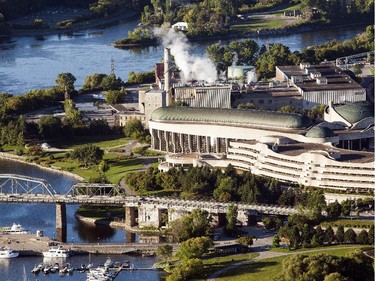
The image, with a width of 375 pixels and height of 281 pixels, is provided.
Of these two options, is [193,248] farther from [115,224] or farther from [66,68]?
[66,68]

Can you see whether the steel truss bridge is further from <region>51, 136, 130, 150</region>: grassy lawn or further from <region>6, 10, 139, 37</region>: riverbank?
<region>6, 10, 139, 37</region>: riverbank

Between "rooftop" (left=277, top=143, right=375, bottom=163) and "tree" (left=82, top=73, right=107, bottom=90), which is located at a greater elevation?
"rooftop" (left=277, top=143, right=375, bottom=163)

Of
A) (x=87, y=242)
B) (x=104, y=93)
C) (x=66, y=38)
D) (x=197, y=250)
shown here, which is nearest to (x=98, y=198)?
(x=87, y=242)

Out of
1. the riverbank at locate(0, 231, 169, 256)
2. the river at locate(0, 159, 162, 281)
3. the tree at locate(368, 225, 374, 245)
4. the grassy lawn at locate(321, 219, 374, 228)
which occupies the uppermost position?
the tree at locate(368, 225, 374, 245)

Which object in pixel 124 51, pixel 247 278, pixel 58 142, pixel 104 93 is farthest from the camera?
pixel 124 51

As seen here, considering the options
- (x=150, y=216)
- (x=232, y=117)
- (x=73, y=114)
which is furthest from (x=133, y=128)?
(x=150, y=216)

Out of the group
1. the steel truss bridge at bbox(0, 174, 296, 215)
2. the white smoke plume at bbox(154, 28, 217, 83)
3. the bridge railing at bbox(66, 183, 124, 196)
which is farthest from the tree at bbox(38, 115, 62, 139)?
the bridge railing at bbox(66, 183, 124, 196)

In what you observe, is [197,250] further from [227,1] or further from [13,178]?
[227,1]

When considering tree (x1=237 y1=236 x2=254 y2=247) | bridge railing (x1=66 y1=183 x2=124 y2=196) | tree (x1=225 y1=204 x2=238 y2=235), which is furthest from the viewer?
bridge railing (x1=66 y1=183 x2=124 y2=196)
